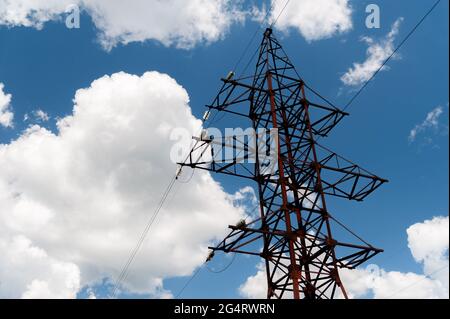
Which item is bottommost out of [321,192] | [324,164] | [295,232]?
[295,232]

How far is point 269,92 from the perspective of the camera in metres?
20.9

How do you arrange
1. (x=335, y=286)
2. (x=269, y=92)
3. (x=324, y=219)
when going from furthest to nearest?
(x=269, y=92), (x=324, y=219), (x=335, y=286)

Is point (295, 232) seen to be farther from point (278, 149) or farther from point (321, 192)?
point (278, 149)

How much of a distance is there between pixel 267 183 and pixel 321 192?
260cm

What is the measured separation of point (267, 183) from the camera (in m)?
19.0
